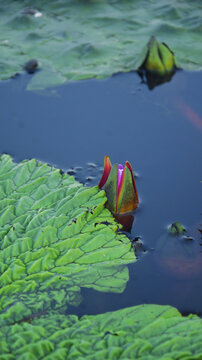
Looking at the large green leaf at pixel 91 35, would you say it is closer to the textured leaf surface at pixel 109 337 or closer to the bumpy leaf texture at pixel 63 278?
the bumpy leaf texture at pixel 63 278

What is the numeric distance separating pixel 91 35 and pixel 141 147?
76.2 inches

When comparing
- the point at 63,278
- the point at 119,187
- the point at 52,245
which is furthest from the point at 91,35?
the point at 63,278

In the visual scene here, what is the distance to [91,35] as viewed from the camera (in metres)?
4.97

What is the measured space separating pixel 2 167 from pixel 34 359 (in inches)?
63.9

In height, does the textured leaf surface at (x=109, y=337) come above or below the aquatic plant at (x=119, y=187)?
below

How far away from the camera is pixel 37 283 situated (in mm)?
2465

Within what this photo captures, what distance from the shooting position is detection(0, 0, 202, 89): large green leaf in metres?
4.59

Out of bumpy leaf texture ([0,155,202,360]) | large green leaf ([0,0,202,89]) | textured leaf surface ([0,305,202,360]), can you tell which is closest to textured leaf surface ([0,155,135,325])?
bumpy leaf texture ([0,155,202,360])

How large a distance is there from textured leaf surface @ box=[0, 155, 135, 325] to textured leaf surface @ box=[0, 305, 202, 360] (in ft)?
0.46

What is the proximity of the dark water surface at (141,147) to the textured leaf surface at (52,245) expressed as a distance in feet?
0.47

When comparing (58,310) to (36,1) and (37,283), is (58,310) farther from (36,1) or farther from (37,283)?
(36,1)

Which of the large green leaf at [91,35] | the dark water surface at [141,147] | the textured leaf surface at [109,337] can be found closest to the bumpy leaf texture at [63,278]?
the textured leaf surface at [109,337]

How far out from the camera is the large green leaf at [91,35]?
4.59 metres

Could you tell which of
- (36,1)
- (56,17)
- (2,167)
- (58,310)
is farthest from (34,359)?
(36,1)
